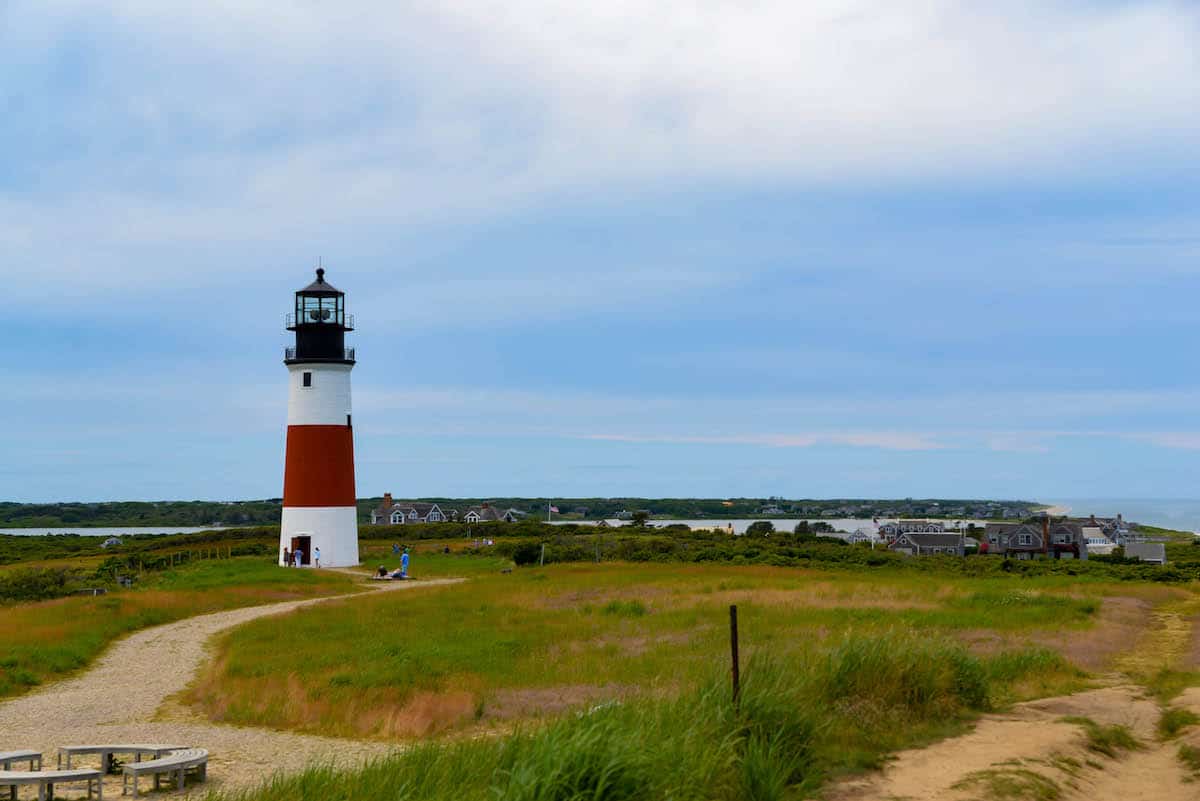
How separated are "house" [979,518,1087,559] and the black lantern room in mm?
72084

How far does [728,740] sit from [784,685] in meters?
2.08

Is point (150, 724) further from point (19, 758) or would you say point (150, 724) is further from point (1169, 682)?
point (1169, 682)

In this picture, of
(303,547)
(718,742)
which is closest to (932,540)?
(303,547)

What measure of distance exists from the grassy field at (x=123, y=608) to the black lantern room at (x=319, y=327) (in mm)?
9713

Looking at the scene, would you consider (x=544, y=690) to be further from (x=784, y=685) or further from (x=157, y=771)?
(x=157, y=771)

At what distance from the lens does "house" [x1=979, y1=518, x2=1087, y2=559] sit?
101m

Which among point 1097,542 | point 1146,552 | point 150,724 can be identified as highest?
point 150,724

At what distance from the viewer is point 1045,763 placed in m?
13.2

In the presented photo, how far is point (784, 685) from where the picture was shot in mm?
14227

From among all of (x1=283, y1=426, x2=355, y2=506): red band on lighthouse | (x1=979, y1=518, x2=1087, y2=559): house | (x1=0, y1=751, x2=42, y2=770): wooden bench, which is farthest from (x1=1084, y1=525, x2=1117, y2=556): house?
(x1=0, y1=751, x2=42, y2=770): wooden bench

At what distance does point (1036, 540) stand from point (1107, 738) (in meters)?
94.9

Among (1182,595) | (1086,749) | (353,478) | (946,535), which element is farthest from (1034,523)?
(1086,749)

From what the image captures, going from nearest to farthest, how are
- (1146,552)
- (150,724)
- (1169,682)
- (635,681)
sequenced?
(150,724)
(1169,682)
(635,681)
(1146,552)

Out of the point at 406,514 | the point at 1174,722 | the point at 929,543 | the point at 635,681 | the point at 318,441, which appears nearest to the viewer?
the point at 1174,722
